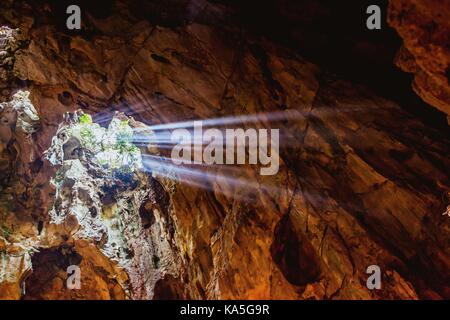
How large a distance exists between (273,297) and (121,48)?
7.41 m

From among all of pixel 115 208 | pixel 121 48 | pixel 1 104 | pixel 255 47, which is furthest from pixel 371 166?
pixel 1 104

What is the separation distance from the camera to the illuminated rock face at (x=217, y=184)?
7105 millimetres

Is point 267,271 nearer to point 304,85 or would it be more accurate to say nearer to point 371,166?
point 371,166

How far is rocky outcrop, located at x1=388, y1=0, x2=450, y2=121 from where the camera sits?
5469mm

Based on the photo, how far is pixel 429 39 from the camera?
5.65 metres

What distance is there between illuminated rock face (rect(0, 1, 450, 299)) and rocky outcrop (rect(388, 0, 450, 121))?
1.51m

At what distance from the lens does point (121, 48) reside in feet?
31.1

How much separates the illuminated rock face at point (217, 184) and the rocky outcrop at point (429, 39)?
→ 151 centimetres

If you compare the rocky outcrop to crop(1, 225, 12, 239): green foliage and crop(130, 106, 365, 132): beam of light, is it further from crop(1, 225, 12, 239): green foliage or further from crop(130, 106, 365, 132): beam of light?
crop(1, 225, 12, 239): green foliage

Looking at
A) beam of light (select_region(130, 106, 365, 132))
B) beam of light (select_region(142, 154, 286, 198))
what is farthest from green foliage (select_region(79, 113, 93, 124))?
beam of light (select_region(130, 106, 365, 132))

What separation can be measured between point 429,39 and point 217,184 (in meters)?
5.86

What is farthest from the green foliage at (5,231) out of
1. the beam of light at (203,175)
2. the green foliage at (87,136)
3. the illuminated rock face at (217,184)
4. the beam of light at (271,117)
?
the beam of light at (271,117)

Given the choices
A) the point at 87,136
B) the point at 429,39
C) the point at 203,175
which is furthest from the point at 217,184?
the point at 429,39
